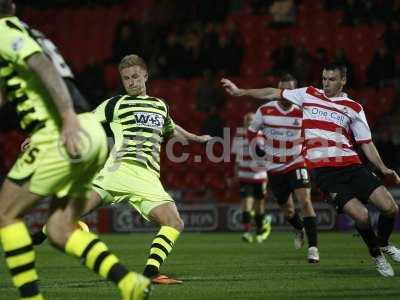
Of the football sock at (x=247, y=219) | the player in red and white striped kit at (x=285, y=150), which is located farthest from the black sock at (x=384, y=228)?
the football sock at (x=247, y=219)

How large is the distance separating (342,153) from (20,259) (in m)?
4.96

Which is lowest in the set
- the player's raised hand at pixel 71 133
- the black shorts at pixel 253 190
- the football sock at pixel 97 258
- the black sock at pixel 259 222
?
the black sock at pixel 259 222

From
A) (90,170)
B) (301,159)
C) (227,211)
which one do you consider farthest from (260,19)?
(90,170)

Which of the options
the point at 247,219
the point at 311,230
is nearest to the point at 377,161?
the point at 311,230

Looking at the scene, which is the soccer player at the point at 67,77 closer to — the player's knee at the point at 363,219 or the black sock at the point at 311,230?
the black sock at the point at 311,230

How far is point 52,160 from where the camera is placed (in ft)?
19.7

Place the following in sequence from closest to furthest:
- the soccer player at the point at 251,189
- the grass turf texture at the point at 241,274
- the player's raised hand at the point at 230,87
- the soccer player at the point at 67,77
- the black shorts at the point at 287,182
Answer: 1. the grass turf texture at the point at 241,274
2. the player's raised hand at the point at 230,87
3. the black shorts at the point at 287,182
4. the soccer player at the point at 251,189
5. the soccer player at the point at 67,77

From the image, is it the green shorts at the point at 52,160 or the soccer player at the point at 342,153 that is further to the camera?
the soccer player at the point at 342,153

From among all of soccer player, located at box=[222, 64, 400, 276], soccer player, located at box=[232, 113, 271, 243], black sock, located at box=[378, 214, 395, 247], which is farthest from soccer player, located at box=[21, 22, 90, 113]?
black sock, located at box=[378, 214, 395, 247]

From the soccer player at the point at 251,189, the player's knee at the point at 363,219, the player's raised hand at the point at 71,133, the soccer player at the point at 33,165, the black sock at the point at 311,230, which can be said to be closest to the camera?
the player's raised hand at the point at 71,133

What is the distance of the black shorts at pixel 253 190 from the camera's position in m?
17.5

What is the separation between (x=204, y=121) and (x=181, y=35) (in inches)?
128

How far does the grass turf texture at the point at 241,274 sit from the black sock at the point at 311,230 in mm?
247

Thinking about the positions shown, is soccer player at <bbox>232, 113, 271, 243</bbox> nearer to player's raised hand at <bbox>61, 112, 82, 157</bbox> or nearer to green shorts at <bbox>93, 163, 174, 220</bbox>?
green shorts at <bbox>93, 163, 174, 220</bbox>
